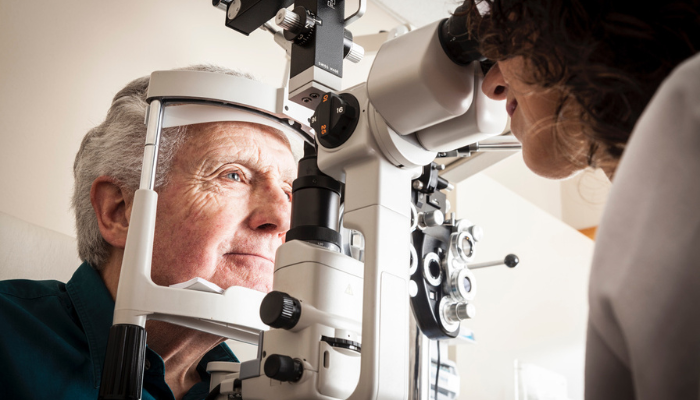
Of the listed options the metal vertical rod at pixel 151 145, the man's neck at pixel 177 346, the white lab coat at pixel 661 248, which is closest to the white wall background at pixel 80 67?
the man's neck at pixel 177 346

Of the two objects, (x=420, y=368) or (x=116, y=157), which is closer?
(x=116, y=157)

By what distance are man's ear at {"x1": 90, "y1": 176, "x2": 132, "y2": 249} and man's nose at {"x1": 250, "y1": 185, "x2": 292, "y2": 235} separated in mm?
243

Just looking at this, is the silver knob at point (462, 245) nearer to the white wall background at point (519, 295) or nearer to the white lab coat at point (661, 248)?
the white lab coat at point (661, 248)

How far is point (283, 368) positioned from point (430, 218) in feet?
1.95

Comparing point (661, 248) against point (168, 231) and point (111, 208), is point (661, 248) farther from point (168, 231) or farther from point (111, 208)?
point (111, 208)

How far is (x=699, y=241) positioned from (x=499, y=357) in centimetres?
263

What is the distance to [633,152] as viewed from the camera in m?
0.31

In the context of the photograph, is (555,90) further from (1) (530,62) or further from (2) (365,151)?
(2) (365,151)

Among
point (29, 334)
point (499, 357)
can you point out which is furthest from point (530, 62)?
point (499, 357)

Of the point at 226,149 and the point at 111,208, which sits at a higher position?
the point at 226,149

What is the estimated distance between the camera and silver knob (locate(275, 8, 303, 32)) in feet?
2.77

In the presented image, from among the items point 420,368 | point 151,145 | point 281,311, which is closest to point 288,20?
point 151,145

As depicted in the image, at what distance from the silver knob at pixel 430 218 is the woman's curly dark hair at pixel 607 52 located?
658 mm

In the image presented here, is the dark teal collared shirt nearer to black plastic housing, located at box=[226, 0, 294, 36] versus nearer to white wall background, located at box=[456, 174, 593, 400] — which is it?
black plastic housing, located at box=[226, 0, 294, 36]
